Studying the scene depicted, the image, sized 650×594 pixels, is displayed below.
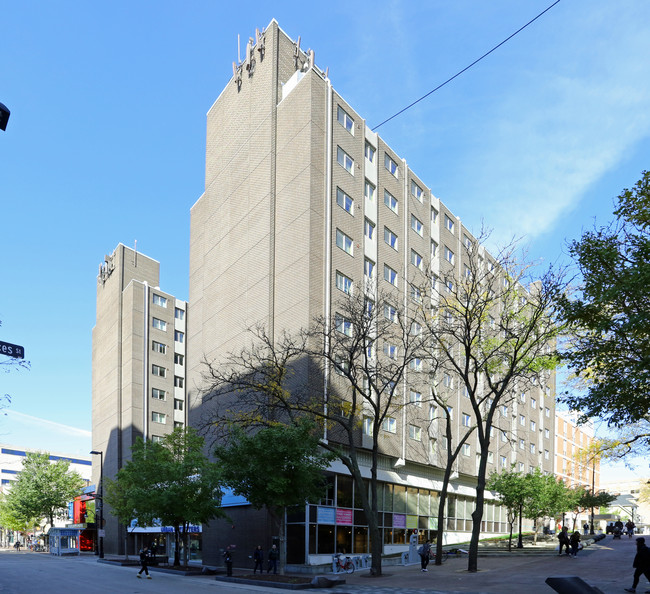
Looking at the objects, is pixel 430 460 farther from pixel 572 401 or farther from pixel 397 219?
pixel 572 401

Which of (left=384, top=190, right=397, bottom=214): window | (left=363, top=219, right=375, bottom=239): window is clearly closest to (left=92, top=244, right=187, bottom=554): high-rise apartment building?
(left=384, top=190, right=397, bottom=214): window

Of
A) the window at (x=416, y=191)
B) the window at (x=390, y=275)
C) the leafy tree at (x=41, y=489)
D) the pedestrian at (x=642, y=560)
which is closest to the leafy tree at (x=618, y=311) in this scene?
the pedestrian at (x=642, y=560)

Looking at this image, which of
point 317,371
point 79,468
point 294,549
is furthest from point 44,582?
point 79,468

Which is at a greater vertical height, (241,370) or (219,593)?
(241,370)

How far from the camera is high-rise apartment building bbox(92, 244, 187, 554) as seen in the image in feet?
249

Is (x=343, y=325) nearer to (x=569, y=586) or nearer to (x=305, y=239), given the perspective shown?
(x=305, y=239)

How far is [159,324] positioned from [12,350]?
237 feet

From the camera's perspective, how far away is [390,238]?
49938 millimetres

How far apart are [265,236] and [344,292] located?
6.76 m

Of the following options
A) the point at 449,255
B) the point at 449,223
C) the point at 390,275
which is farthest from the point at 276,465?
the point at 449,223

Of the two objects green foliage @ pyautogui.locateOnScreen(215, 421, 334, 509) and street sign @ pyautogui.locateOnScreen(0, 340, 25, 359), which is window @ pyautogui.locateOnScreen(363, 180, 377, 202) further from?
street sign @ pyautogui.locateOnScreen(0, 340, 25, 359)

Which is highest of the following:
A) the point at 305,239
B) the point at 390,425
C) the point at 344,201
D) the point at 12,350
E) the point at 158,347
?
the point at 344,201

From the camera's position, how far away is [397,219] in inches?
2013

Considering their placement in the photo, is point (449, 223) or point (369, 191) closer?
point (369, 191)
